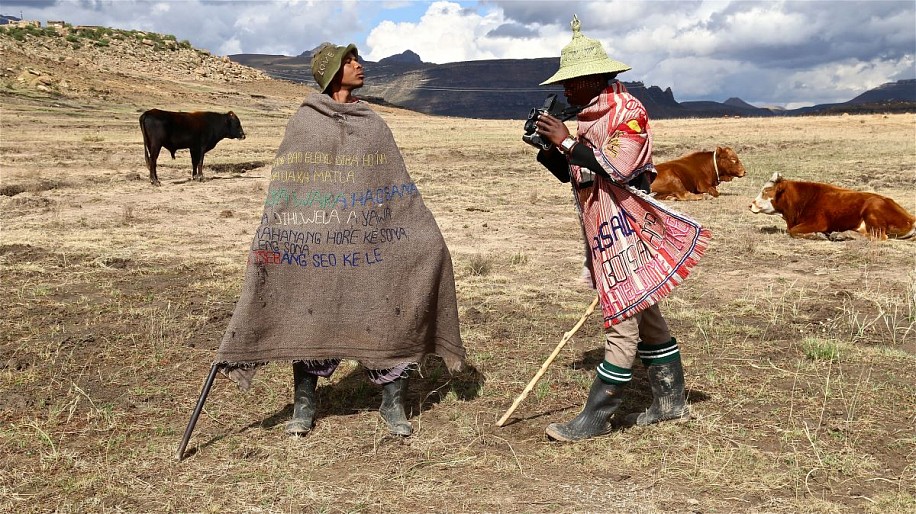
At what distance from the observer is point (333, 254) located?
426 cm

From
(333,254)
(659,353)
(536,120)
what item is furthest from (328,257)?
(659,353)

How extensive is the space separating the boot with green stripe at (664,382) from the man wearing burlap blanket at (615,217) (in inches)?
5.7

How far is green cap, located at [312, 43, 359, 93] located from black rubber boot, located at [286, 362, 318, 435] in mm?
1517

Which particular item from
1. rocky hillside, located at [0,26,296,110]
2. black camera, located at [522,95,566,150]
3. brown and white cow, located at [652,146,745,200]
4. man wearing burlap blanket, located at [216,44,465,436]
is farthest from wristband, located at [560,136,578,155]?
rocky hillside, located at [0,26,296,110]

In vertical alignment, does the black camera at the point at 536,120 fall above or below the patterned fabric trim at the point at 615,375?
above

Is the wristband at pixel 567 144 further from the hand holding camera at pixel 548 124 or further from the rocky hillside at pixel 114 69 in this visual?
the rocky hillside at pixel 114 69

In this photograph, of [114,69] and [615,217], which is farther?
[114,69]

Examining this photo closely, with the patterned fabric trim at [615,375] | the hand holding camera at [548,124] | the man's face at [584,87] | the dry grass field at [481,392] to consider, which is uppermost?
the man's face at [584,87]

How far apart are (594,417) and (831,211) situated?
6.93 metres

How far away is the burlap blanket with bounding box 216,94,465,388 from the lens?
4.23 metres

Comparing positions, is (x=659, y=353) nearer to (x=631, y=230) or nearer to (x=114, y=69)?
(x=631, y=230)

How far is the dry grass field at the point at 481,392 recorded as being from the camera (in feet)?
12.2

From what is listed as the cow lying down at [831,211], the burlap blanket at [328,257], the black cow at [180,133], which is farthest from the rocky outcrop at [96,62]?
the burlap blanket at [328,257]

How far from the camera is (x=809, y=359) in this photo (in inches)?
219
